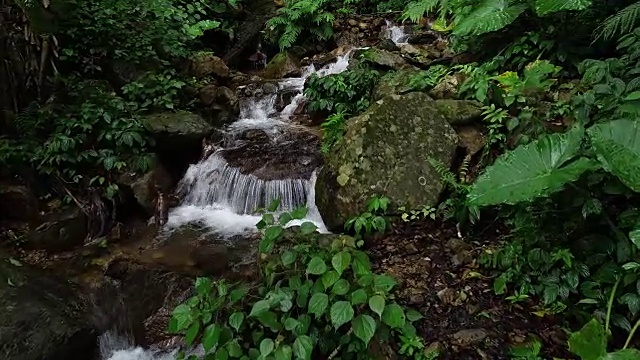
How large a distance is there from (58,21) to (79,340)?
427cm

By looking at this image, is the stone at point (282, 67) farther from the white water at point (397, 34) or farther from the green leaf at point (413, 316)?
the green leaf at point (413, 316)

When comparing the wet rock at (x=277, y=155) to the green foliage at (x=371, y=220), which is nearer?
the green foliage at (x=371, y=220)

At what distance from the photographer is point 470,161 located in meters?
4.00

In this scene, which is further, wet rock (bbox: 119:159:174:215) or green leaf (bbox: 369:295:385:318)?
wet rock (bbox: 119:159:174:215)

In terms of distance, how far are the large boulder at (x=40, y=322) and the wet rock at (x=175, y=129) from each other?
6.89ft

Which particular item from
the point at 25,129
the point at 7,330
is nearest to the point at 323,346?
the point at 7,330

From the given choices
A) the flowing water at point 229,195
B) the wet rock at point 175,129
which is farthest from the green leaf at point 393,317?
the wet rock at point 175,129

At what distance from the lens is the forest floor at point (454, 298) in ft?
8.18

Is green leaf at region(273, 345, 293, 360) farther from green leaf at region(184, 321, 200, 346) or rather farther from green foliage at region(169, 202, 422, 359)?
green leaf at region(184, 321, 200, 346)

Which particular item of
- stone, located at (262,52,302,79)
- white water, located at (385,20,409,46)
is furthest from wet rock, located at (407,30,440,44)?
stone, located at (262,52,302,79)

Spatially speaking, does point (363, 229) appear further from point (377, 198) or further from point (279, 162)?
point (279, 162)

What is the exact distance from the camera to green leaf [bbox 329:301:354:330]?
7.18 feet

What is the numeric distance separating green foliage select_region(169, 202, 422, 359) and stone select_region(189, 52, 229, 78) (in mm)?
5157

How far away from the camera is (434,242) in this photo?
343 cm
